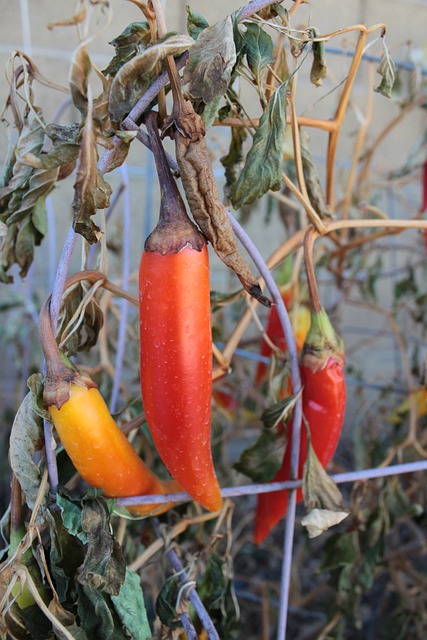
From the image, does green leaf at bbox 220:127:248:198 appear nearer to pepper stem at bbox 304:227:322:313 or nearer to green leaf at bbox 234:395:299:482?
pepper stem at bbox 304:227:322:313

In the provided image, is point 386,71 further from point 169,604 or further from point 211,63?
point 169,604

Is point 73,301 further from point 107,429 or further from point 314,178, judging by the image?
point 314,178

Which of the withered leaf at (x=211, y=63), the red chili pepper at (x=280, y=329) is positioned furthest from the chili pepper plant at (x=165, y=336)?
the red chili pepper at (x=280, y=329)

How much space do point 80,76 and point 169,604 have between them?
0.49 m

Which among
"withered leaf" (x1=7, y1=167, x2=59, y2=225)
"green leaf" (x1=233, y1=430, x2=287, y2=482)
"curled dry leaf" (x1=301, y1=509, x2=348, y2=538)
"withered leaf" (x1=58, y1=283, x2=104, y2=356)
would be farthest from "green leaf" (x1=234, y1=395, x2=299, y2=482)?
"withered leaf" (x1=7, y1=167, x2=59, y2=225)

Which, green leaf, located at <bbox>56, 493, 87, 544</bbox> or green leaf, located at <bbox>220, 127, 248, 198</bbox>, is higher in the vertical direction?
green leaf, located at <bbox>220, 127, 248, 198</bbox>

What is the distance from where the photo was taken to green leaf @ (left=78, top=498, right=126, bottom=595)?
49cm

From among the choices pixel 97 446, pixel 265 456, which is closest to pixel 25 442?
pixel 97 446

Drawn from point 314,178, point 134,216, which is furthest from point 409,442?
point 134,216

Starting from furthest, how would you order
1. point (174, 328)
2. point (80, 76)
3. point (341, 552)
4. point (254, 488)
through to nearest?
point (341, 552)
point (254, 488)
point (174, 328)
point (80, 76)

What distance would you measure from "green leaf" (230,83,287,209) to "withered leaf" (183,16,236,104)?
7 cm

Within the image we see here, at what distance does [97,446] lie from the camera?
0.52 meters

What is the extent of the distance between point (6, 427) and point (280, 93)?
140 centimetres

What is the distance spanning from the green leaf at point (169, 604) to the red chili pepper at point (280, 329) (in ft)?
1.20
